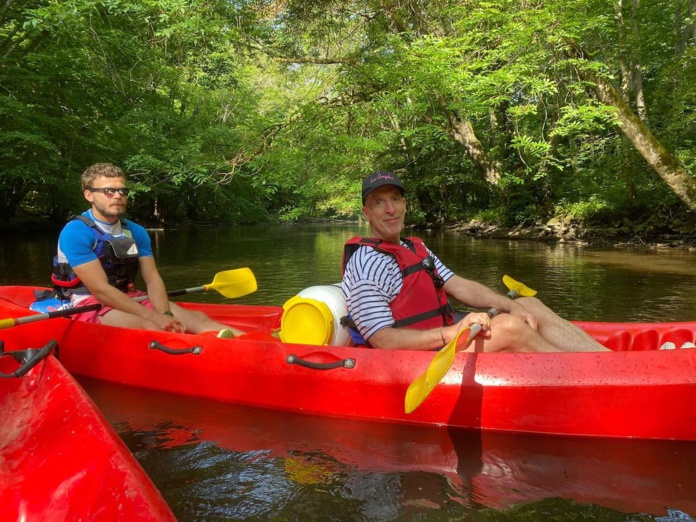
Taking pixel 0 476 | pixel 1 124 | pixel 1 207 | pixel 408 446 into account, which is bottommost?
pixel 408 446

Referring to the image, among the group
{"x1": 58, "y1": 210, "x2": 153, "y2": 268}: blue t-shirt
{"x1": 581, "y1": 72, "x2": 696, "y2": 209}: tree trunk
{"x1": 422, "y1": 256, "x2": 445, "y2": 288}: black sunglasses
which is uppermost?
{"x1": 581, "y1": 72, "x2": 696, "y2": 209}: tree trunk

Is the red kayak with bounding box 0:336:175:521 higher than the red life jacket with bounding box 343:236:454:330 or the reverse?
the reverse

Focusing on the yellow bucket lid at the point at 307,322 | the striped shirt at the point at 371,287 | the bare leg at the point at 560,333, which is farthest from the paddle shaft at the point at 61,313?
the bare leg at the point at 560,333

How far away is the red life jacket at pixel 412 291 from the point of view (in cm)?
278

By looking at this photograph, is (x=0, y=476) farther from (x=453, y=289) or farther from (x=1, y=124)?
(x=1, y=124)

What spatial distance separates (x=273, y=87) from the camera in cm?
2108

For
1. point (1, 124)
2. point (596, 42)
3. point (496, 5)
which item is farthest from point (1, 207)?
point (596, 42)

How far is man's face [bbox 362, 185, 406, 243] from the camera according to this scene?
284 centimetres

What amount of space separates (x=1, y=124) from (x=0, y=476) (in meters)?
11.5

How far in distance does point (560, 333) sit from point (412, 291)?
830 millimetres

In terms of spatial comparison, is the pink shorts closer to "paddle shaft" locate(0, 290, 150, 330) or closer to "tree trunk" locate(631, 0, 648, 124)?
"paddle shaft" locate(0, 290, 150, 330)

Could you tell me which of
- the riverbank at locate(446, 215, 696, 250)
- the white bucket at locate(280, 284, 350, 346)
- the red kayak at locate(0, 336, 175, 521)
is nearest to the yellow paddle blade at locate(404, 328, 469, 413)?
the white bucket at locate(280, 284, 350, 346)

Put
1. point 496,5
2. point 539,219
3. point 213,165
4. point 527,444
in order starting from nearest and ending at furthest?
point 527,444 < point 496,5 < point 213,165 < point 539,219

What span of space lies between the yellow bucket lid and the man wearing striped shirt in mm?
284
